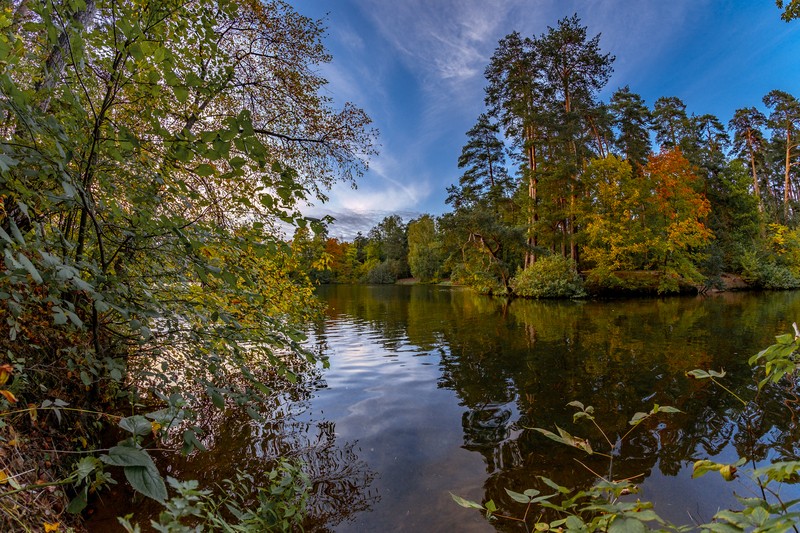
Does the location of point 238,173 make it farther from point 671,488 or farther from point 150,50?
point 671,488

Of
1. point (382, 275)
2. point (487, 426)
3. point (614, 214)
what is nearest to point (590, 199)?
point (614, 214)

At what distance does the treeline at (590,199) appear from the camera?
75.5 ft

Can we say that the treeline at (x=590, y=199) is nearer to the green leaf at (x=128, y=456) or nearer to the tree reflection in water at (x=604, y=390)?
the tree reflection in water at (x=604, y=390)

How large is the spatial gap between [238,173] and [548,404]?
6017 mm

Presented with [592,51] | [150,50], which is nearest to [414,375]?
[150,50]

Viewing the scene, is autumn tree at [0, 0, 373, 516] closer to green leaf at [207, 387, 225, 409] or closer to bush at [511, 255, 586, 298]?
green leaf at [207, 387, 225, 409]

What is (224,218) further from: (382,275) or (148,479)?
(382,275)

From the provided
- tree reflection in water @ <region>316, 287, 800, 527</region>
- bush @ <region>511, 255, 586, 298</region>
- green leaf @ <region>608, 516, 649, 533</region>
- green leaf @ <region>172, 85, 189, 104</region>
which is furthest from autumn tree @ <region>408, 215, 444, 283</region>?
green leaf @ <region>608, 516, 649, 533</region>

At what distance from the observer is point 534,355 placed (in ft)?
29.8

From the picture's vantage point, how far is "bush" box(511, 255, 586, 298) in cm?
2294

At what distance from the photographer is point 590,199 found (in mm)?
23531

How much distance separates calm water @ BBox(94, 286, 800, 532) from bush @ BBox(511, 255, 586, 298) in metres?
12.1

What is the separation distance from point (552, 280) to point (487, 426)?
19836 millimetres

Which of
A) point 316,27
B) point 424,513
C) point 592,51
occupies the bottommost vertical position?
point 424,513
